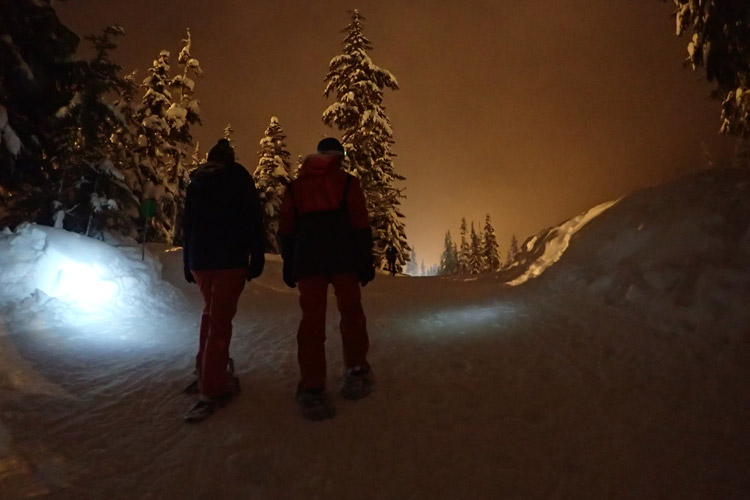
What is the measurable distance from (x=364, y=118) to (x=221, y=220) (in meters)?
18.7

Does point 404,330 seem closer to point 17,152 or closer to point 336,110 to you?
point 17,152

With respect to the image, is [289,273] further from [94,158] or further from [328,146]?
[94,158]

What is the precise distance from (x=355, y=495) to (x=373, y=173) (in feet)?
67.6

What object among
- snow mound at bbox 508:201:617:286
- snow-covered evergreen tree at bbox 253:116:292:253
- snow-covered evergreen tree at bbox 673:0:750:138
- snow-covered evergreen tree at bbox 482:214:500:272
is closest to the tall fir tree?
snow-covered evergreen tree at bbox 253:116:292:253

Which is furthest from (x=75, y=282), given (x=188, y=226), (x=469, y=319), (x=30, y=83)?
(x=469, y=319)

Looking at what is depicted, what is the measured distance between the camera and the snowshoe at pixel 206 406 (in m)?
3.70

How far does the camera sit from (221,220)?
4.05 m

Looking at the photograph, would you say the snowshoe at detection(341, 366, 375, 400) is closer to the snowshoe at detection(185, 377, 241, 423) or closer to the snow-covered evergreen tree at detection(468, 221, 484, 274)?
the snowshoe at detection(185, 377, 241, 423)

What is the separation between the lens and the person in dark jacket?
Answer: 12.9ft

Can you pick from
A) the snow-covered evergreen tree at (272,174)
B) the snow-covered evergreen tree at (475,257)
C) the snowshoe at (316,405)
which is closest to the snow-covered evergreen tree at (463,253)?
the snow-covered evergreen tree at (475,257)

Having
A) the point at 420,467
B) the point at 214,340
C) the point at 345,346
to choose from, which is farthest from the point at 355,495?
the point at 214,340

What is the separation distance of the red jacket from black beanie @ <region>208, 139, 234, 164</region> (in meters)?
0.76

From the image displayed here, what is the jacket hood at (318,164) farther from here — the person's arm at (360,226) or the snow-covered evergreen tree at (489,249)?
the snow-covered evergreen tree at (489,249)

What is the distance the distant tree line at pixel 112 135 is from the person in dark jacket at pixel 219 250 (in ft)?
1.07
